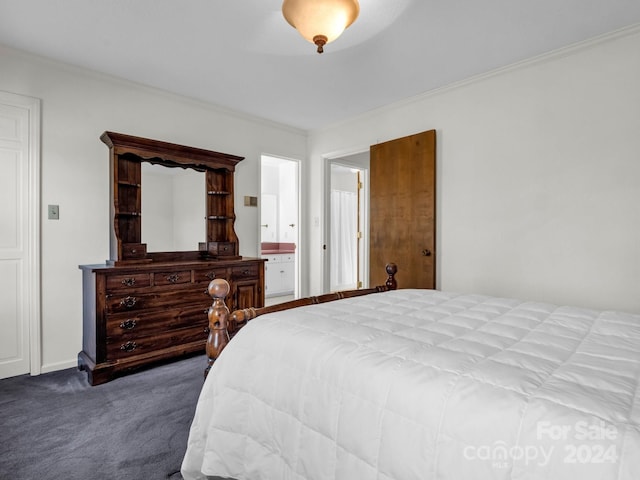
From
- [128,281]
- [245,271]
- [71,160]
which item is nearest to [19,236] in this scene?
[71,160]

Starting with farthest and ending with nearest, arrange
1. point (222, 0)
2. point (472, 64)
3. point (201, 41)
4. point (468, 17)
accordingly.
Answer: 1. point (472, 64)
2. point (201, 41)
3. point (468, 17)
4. point (222, 0)

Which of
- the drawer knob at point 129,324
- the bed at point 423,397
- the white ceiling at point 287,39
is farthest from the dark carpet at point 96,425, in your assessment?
the white ceiling at point 287,39

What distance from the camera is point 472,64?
9.35ft

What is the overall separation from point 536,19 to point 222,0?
77.3 inches

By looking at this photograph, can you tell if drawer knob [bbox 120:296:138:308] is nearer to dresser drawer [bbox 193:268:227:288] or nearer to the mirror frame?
the mirror frame

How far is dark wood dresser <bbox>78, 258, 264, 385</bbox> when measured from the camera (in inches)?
103

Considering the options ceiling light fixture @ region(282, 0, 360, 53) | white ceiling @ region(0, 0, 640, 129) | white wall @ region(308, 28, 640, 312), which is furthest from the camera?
white wall @ region(308, 28, 640, 312)

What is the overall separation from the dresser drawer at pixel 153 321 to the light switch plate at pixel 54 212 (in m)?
0.94

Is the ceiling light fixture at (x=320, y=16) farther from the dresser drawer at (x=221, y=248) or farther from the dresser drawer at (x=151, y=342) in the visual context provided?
the dresser drawer at (x=151, y=342)

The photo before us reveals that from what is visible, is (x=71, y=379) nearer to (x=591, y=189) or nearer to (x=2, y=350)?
(x=2, y=350)

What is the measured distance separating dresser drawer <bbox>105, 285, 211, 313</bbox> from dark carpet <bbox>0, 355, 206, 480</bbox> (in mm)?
516

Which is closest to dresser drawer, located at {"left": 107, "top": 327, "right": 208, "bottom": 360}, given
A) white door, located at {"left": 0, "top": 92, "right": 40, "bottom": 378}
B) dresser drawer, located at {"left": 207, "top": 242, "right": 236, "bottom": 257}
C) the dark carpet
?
the dark carpet

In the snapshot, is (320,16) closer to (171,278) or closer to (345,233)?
(171,278)

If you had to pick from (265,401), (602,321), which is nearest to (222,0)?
(265,401)
